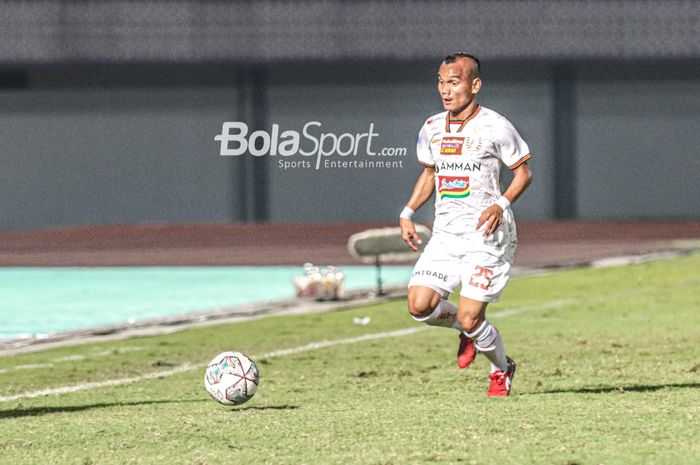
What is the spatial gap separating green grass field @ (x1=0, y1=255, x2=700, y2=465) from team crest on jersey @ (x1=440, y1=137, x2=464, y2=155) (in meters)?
1.43

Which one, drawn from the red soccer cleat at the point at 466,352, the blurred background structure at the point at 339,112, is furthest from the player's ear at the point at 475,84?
the blurred background structure at the point at 339,112

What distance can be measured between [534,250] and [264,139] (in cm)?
1671

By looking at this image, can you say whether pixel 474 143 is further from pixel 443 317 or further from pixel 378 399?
pixel 378 399

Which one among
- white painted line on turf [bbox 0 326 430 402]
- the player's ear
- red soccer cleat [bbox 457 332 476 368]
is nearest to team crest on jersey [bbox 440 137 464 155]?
the player's ear

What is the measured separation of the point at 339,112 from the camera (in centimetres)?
4112

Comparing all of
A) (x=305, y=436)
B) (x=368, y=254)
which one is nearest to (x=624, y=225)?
(x=368, y=254)

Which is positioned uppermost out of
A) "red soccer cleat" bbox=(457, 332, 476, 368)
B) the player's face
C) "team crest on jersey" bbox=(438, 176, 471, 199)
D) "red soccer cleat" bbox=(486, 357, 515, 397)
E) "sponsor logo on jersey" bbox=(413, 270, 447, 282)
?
the player's face

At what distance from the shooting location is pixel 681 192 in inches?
1636

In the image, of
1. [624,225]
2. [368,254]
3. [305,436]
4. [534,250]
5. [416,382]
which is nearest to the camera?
[305,436]

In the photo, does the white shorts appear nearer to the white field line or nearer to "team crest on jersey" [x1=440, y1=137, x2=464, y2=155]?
"team crest on jersey" [x1=440, y1=137, x2=464, y2=155]

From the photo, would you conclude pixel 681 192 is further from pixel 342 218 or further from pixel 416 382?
pixel 416 382

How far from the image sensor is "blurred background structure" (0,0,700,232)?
3941 centimetres
